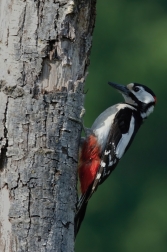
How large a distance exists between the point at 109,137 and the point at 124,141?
0.55 ft

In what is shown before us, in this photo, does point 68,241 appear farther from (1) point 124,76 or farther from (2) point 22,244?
(1) point 124,76

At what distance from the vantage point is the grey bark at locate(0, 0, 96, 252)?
18.1 feet

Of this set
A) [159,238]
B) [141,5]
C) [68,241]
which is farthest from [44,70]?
[141,5]

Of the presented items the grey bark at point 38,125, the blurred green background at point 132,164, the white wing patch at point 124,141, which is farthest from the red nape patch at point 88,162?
the blurred green background at point 132,164

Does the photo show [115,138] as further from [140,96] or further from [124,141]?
[140,96]

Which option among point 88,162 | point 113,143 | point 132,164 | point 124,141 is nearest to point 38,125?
point 88,162

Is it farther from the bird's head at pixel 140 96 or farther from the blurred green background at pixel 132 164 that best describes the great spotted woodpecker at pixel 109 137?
the blurred green background at pixel 132 164

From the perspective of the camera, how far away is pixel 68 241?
5.68m

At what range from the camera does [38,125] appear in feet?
18.5

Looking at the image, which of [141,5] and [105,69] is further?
[141,5]

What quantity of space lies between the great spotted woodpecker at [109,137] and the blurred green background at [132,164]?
30.0 feet

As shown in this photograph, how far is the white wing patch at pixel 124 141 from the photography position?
7234 mm

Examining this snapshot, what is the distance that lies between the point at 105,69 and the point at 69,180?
45.5 feet

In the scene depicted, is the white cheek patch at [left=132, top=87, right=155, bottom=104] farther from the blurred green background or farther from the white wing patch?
the blurred green background
